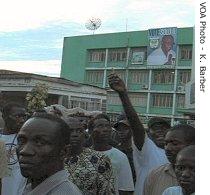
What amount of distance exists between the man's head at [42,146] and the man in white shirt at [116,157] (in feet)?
6.69

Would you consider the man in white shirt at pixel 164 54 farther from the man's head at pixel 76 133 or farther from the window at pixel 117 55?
the man's head at pixel 76 133

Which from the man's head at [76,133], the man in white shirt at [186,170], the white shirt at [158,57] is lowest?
the man in white shirt at [186,170]

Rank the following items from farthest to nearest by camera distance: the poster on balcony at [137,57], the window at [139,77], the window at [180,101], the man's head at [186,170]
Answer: the poster on balcony at [137,57] < the window at [139,77] < the window at [180,101] < the man's head at [186,170]

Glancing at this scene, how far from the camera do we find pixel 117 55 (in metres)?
56.2

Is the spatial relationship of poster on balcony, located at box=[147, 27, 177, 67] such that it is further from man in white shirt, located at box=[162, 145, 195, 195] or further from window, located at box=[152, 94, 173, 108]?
man in white shirt, located at box=[162, 145, 195, 195]

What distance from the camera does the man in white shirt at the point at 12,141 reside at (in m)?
3.56

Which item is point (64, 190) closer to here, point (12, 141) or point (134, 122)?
point (134, 122)

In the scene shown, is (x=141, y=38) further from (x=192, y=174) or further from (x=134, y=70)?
(x=192, y=174)

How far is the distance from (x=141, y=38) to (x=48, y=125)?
173 ft

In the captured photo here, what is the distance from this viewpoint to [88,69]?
59125mm

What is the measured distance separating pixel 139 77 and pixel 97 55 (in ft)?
24.4

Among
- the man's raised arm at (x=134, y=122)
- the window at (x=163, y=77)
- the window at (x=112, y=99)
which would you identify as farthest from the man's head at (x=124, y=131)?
the window at (x=112, y=99)

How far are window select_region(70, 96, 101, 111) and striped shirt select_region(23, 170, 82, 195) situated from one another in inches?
1651
